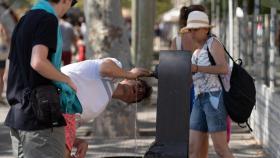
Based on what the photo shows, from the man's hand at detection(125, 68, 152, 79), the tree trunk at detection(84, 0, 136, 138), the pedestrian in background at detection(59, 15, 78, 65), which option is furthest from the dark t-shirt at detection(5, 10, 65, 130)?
the pedestrian in background at detection(59, 15, 78, 65)

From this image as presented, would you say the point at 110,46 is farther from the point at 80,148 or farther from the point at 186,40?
the point at 80,148

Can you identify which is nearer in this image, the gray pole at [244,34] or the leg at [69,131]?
the leg at [69,131]

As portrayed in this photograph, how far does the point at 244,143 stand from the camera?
1093 centimetres

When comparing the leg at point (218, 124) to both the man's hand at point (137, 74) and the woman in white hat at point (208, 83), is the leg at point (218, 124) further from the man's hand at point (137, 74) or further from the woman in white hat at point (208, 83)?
the man's hand at point (137, 74)

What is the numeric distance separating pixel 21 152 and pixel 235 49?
916cm

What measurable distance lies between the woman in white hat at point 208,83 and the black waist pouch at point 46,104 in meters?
2.12

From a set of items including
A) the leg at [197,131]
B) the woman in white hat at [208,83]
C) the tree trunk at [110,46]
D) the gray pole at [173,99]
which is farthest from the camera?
the tree trunk at [110,46]

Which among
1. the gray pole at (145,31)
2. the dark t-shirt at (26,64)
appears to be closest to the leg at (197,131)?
the dark t-shirt at (26,64)

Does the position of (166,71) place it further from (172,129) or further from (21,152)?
(21,152)

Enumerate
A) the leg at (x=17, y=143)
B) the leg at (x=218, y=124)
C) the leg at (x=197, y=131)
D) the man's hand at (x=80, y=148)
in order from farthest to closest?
the leg at (x=197, y=131) < the leg at (x=218, y=124) < the man's hand at (x=80, y=148) < the leg at (x=17, y=143)

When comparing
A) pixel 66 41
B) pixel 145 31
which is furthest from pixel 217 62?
pixel 66 41

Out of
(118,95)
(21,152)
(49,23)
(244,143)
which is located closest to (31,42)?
(49,23)

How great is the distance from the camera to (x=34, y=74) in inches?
191

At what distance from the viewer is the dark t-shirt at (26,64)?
4.80 meters
